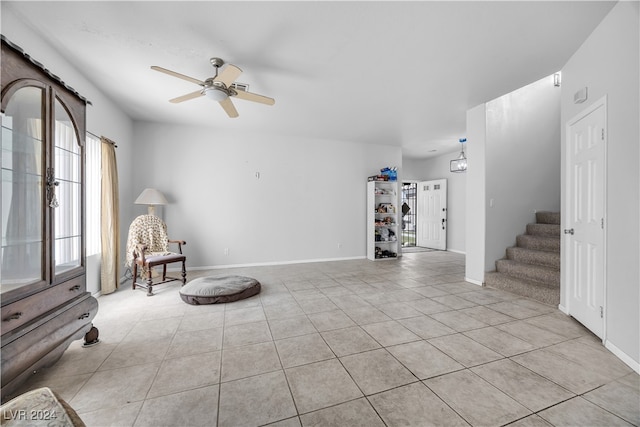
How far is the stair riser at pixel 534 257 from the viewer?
3.55 m

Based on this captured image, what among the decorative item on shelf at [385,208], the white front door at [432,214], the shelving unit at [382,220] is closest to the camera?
the shelving unit at [382,220]

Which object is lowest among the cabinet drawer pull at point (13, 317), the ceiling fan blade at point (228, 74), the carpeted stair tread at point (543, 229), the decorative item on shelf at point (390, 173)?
the cabinet drawer pull at point (13, 317)

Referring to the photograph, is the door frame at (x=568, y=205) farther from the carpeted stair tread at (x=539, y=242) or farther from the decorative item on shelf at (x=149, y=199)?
the decorative item on shelf at (x=149, y=199)

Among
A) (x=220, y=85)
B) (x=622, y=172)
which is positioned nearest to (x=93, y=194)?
(x=220, y=85)

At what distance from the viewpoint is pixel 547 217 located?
423 cm

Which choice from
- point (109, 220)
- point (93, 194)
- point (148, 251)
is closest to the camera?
point (93, 194)

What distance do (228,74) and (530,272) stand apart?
179 inches

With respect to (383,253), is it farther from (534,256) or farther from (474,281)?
(534,256)

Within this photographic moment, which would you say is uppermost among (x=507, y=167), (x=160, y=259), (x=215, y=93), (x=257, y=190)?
(x=215, y=93)

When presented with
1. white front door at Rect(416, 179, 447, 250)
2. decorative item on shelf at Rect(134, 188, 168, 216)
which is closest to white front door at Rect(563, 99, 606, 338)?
white front door at Rect(416, 179, 447, 250)

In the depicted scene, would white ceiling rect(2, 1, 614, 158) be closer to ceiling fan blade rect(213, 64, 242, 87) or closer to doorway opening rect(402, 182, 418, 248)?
ceiling fan blade rect(213, 64, 242, 87)

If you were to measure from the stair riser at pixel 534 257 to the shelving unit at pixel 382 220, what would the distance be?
254cm

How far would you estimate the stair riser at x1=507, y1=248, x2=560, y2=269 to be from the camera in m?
3.55

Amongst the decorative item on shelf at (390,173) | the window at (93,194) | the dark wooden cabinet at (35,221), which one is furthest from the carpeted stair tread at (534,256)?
the window at (93,194)
